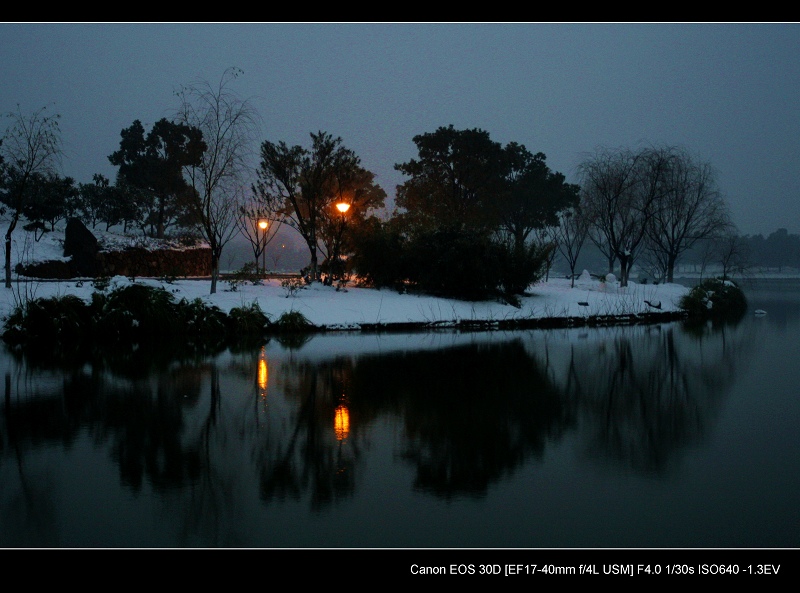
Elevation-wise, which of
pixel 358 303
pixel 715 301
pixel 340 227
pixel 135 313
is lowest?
pixel 135 313

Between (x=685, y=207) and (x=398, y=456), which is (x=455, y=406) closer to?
(x=398, y=456)

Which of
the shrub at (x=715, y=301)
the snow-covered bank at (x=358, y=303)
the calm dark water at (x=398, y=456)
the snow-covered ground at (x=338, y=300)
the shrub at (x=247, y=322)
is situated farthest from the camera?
the shrub at (x=715, y=301)

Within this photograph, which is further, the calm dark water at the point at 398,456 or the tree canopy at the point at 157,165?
the tree canopy at the point at 157,165

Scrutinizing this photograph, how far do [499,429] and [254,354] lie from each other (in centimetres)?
868

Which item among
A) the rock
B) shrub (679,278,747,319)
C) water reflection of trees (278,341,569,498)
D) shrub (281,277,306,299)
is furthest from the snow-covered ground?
water reflection of trees (278,341,569,498)

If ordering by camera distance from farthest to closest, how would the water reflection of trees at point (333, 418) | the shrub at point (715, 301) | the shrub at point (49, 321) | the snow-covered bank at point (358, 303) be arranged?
the shrub at point (715, 301) → the snow-covered bank at point (358, 303) → the shrub at point (49, 321) → the water reflection of trees at point (333, 418)

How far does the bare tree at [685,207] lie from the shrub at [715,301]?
21.8 ft

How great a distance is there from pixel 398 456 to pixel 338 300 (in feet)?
56.1

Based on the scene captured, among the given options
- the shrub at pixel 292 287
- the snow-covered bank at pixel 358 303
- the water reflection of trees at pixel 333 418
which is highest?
the shrub at pixel 292 287

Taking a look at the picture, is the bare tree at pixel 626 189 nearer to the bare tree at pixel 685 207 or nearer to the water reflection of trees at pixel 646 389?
the bare tree at pixel 685 207

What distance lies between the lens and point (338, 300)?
24.0m

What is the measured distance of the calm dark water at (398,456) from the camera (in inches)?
204

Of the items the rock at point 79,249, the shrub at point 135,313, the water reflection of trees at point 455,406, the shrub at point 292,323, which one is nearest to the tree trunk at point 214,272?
the shrub at point 135,313

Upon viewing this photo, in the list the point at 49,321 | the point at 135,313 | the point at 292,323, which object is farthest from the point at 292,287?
the point at 49,321
